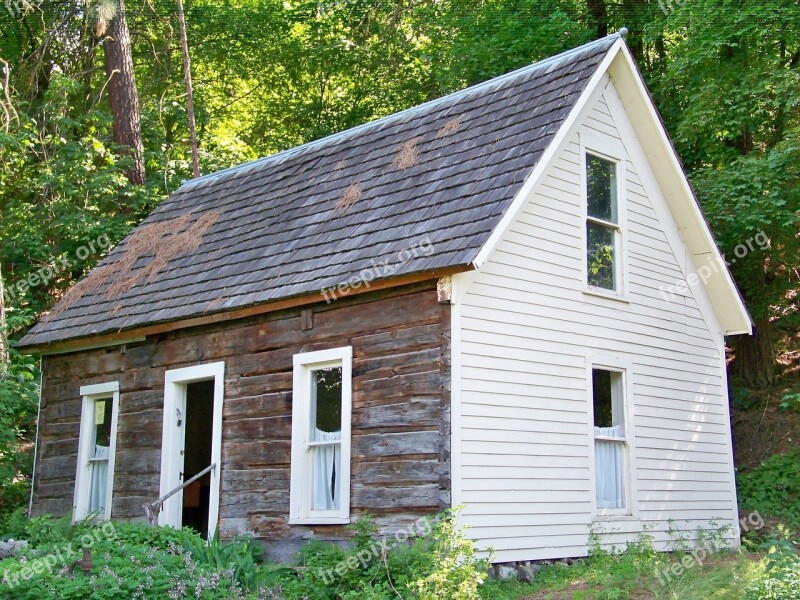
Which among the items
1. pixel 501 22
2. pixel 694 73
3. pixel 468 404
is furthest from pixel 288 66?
pixel 468 404

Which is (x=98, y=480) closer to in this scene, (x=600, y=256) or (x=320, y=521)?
(x=320, y=521)

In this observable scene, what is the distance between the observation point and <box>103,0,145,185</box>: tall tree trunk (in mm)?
24109

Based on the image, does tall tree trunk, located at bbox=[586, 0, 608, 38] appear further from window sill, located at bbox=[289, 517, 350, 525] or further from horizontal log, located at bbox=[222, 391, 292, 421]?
window sill, located at bbox=[289, 517, 350, 525]

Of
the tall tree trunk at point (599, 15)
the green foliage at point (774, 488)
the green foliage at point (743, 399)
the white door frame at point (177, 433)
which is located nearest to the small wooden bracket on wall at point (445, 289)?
the white door frame at point (177, 433)

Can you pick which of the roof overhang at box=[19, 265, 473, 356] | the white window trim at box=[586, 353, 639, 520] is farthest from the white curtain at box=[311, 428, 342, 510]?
the white window trim at box=[586, 353, 639, 520]

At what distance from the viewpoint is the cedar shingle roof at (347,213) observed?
11.1 meters

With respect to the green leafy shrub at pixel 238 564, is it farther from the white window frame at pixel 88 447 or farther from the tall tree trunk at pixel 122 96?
the tall tree trunk at pixel 122 96

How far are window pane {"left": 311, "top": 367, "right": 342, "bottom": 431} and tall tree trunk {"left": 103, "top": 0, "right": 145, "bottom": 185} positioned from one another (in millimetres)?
13745

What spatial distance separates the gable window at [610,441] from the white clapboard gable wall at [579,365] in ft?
0.52

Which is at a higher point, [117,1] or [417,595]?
[117,1]

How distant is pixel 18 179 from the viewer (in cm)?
2291

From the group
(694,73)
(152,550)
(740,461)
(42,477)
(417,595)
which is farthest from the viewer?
(694,73)

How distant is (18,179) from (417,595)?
17.6 meters

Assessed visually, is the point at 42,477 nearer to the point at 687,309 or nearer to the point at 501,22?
the point at 687,309
